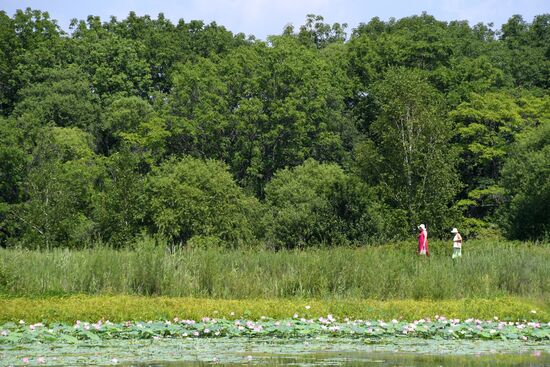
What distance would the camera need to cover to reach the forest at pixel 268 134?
167 feet

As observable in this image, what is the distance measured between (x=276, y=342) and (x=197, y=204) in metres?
42.2

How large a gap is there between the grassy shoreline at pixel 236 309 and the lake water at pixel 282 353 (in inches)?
107


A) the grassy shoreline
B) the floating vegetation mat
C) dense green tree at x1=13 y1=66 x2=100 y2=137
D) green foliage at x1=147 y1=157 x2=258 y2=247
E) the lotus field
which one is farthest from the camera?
dense green tree at x1=13 y1=66 x2=100 y2=137

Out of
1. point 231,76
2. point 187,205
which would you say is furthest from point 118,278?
point 231,76

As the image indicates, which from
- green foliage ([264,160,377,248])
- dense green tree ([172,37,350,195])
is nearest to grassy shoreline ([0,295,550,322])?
green foliage ([264,160,377,248])

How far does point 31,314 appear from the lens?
16953mm

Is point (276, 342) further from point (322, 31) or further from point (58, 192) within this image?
point (322, 31)

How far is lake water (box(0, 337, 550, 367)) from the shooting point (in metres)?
12.0

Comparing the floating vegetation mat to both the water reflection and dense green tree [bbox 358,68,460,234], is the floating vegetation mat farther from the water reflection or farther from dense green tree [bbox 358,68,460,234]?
dense green tree [bbox 358,68,460,234]

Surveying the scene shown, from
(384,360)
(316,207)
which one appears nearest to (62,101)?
(316,207)

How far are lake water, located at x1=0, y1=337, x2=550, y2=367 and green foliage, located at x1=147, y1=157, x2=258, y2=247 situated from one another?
3933 cm

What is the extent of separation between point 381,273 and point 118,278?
17.7 ft

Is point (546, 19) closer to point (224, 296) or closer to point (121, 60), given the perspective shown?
point (121, 60)

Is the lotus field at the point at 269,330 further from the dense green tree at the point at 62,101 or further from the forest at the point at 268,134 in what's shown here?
the dense green tree at the point at 62,101
